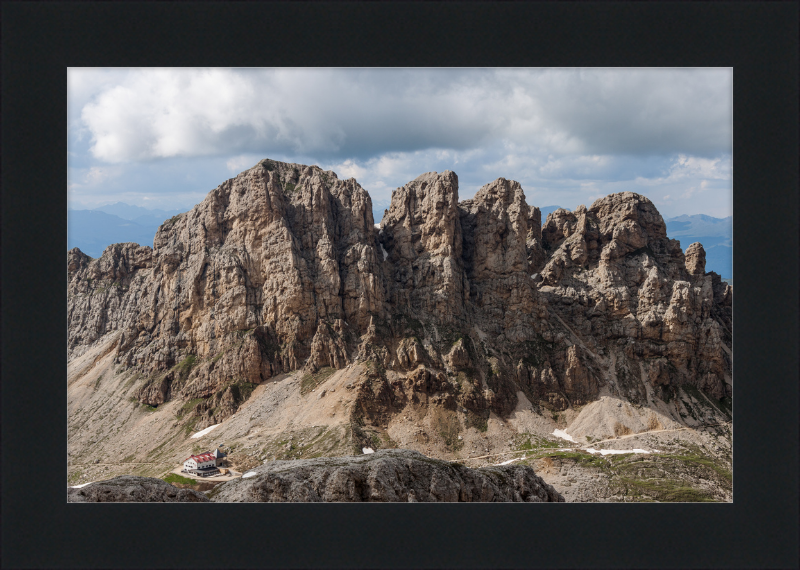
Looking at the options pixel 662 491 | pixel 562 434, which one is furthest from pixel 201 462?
pixel 662 491

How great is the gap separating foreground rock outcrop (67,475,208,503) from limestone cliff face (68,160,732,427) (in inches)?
2088

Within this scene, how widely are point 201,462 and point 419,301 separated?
136 ft

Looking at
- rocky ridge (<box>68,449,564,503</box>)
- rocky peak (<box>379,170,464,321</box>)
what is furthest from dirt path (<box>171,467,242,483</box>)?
rocky peak (<box>379,170,464,321</box>)

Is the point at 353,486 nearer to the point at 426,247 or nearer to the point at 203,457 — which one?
the point at 203,457

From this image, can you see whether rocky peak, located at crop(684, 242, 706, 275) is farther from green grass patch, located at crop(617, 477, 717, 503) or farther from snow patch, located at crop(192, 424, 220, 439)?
snow patch, located at crop(192, 424, 220, 439)

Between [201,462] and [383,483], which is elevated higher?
[383,483]

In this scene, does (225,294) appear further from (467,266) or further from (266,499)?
(266,499)

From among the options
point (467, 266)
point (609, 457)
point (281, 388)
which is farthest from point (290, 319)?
point (609, 457)

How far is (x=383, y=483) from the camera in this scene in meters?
19.0

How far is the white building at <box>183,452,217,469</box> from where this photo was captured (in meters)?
55.7

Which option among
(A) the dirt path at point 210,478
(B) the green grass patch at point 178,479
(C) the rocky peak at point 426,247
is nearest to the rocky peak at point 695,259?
(C) the rocky peak at point 426,247

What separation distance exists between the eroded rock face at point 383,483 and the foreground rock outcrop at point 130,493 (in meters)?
1.36

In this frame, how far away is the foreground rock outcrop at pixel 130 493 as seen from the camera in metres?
15.9

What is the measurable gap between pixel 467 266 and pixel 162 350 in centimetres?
5582
